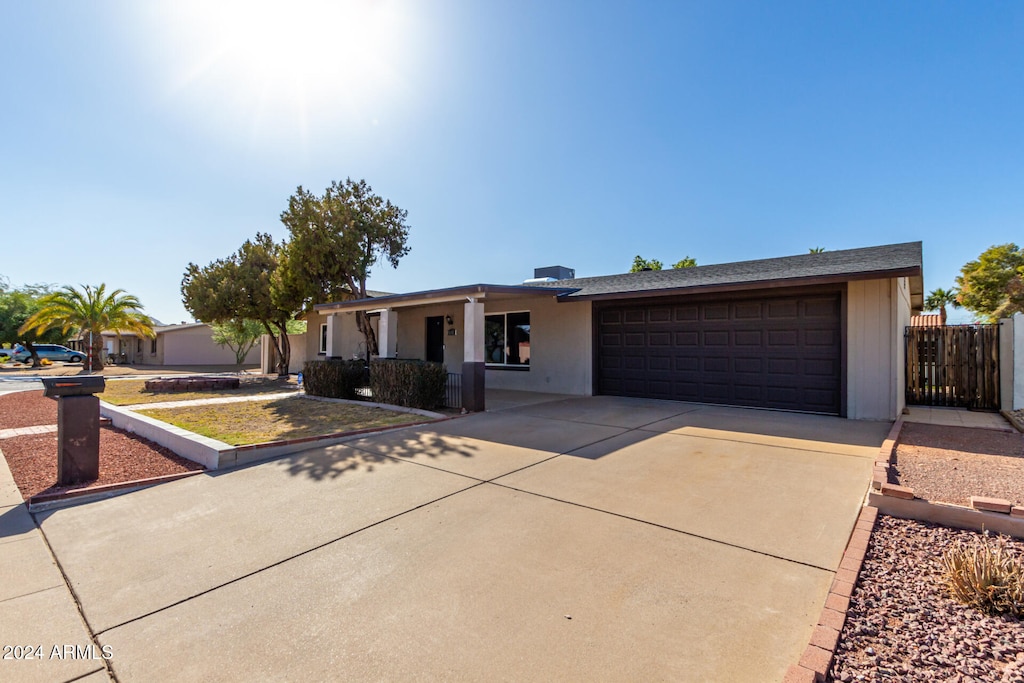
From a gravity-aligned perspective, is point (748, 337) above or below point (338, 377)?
above

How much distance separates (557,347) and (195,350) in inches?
1318

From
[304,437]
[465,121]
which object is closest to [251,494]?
[304,437]

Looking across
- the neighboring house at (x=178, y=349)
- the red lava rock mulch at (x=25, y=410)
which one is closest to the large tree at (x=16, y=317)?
the neighboring house at (x=178, y=349)

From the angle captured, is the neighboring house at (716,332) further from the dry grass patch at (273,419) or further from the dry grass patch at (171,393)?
the dry grass patch at (171,393)

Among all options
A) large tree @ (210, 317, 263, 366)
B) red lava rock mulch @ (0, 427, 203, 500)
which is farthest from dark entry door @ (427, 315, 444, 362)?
large tree @ (210, 317, 263, 366)

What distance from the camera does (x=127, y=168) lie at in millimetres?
10961

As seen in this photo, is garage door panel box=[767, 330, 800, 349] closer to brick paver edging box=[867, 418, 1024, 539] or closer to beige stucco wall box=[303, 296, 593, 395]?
beige stucco wall box=[303, 296, 593, 395]

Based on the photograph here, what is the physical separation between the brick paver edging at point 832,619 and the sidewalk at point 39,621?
3096 millimetres

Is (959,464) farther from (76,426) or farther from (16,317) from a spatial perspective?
(16,317)

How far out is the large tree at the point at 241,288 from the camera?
18203mm

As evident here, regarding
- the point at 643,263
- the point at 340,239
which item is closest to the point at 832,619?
the point at 340,239

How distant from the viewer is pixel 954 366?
30.9 feet

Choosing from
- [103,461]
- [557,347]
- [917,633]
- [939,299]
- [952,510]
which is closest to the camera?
[917,633]

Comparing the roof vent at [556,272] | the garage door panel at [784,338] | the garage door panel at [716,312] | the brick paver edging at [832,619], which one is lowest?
the brick paver edging at [832,619]
